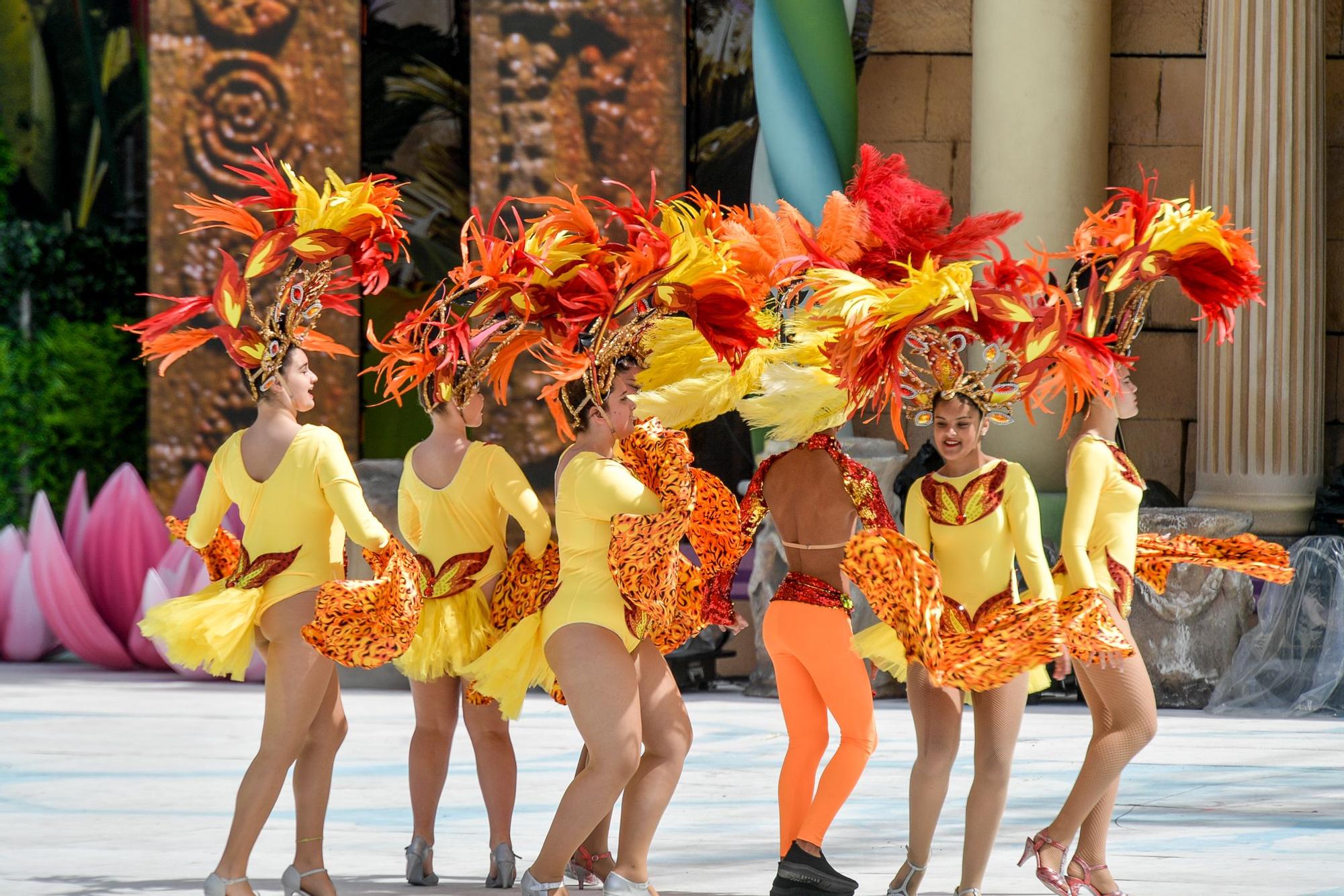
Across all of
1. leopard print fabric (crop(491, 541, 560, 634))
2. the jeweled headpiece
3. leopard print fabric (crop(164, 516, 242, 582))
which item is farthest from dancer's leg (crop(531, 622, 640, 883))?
the jeweled headpiece

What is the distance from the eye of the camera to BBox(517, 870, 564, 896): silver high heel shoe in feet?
14.8

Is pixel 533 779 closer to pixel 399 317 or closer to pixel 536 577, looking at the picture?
pixel 536 577

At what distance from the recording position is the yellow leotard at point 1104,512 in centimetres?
491

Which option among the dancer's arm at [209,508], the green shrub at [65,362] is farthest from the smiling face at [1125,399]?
the green shrub at [65,362]

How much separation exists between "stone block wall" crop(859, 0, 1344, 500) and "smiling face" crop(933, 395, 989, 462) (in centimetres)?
598

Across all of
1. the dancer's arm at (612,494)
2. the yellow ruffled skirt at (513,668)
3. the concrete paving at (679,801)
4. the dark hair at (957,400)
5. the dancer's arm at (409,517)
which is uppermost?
the dark hair at (957,400)

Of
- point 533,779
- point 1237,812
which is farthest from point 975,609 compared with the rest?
point 533,779

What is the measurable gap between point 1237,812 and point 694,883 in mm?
2190

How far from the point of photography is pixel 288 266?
5066mm

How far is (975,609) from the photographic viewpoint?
473 cm

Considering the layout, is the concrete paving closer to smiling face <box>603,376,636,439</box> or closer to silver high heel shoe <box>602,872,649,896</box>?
silver high heel shoe <box>602,872,649,896</box>

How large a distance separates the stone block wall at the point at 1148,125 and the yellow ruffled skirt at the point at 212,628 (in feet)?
21.4

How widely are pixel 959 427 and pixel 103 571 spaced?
20.9ft

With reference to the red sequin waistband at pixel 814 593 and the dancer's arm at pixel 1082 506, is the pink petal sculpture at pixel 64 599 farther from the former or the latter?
the dancer's arm at pixel 1082 506
